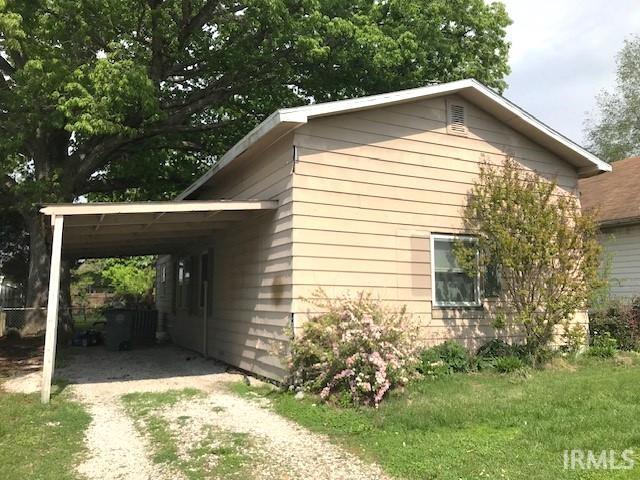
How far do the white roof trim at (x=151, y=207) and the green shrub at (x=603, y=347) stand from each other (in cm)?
615

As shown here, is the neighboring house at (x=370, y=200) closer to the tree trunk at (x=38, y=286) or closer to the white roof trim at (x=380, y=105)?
the white roof trim at (x=380, y=105)

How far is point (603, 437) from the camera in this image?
4.89m

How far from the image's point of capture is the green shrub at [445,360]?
26.8ft

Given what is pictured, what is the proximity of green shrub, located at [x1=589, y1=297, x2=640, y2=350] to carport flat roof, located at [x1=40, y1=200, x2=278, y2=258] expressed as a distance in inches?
287

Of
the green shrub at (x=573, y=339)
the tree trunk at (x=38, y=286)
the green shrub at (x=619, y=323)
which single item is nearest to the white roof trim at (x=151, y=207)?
the green shrub at (x=573, y=339)

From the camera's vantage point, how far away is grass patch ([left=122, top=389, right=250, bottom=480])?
487 cm

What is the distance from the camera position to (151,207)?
7984 millimetres

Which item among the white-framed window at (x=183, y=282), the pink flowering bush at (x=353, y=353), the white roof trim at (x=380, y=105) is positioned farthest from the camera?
the white-framed window at (x=183, y=282)

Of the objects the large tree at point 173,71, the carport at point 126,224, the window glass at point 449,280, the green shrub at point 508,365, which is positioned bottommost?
the green shrub at point 508,365

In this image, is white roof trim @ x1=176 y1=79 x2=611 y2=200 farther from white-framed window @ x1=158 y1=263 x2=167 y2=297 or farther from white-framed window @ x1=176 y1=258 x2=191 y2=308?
white-framed window @ x1=158 y1=263 x2=167 y2=297

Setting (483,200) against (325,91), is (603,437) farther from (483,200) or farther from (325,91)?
(325,91)

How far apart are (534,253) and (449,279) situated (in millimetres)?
1426

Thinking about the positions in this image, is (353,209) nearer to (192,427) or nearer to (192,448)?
(192,427)

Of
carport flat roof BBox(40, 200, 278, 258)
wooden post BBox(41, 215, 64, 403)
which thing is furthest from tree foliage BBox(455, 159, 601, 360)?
wooden post BBox(41, 215, 64, 403)
